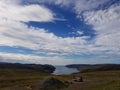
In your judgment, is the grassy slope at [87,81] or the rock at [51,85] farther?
the rock at [51,85]

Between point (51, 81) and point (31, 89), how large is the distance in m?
4.87

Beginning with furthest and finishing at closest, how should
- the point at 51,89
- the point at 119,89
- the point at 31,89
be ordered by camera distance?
1. the point at 31,89
2. the point at 51,89
3. the point at 119,89

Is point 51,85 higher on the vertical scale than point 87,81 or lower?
lower

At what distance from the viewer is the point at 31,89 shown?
53469 mm

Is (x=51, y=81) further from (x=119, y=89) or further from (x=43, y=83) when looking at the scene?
(x=119, y=89)

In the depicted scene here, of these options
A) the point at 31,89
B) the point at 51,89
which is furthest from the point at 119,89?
the point at 31,89

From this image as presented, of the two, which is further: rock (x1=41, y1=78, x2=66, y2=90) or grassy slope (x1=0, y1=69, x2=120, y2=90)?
rock (x1=41, y1=78, x2=66, y2=90)

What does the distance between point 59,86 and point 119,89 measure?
19255 millimetres

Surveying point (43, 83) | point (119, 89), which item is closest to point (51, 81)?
point (43, 83)

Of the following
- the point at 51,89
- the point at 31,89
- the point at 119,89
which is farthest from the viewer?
the point at 31,89

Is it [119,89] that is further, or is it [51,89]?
[51,89]

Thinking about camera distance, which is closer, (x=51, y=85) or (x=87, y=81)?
(x=51, y=85)

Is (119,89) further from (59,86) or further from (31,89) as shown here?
(31,89)

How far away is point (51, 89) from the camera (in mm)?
50125
